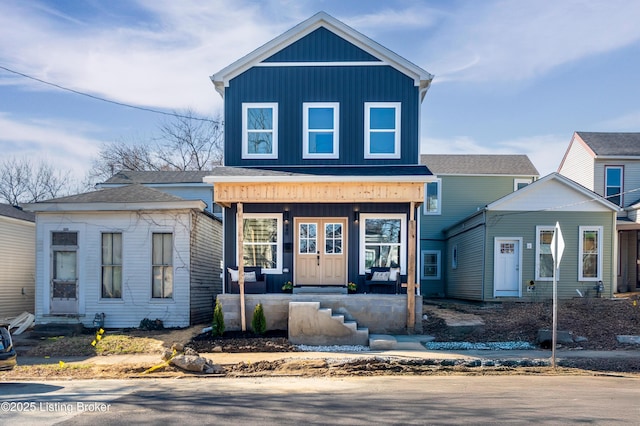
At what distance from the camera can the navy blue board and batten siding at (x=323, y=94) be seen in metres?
16.6

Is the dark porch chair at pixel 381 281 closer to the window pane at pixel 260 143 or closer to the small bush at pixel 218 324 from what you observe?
the small bush at pixel 218 324

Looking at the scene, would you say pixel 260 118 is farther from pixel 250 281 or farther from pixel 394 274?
pixel 394 274

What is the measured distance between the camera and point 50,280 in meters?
16.2

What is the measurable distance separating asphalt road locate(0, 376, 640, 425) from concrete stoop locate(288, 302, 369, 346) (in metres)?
3.54

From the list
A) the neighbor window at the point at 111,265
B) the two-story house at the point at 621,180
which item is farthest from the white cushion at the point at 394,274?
the two-story house at the point at 621,180

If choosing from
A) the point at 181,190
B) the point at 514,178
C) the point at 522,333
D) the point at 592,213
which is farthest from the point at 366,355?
the point at 514,178

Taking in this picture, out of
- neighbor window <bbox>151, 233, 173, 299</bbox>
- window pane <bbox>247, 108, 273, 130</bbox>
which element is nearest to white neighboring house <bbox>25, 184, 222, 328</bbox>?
neighbor window <bbox>151, 233, 173, 299</bbox>

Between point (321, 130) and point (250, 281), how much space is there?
5036 millimetres

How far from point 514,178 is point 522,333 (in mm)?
13717

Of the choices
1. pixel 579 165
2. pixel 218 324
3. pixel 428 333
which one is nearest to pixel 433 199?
pixel 579 165

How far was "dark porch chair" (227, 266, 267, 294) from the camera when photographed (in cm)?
1531

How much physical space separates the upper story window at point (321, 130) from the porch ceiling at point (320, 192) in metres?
2.08

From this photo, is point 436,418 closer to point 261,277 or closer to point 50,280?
point 261,277

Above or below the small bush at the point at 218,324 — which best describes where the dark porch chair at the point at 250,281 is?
above
